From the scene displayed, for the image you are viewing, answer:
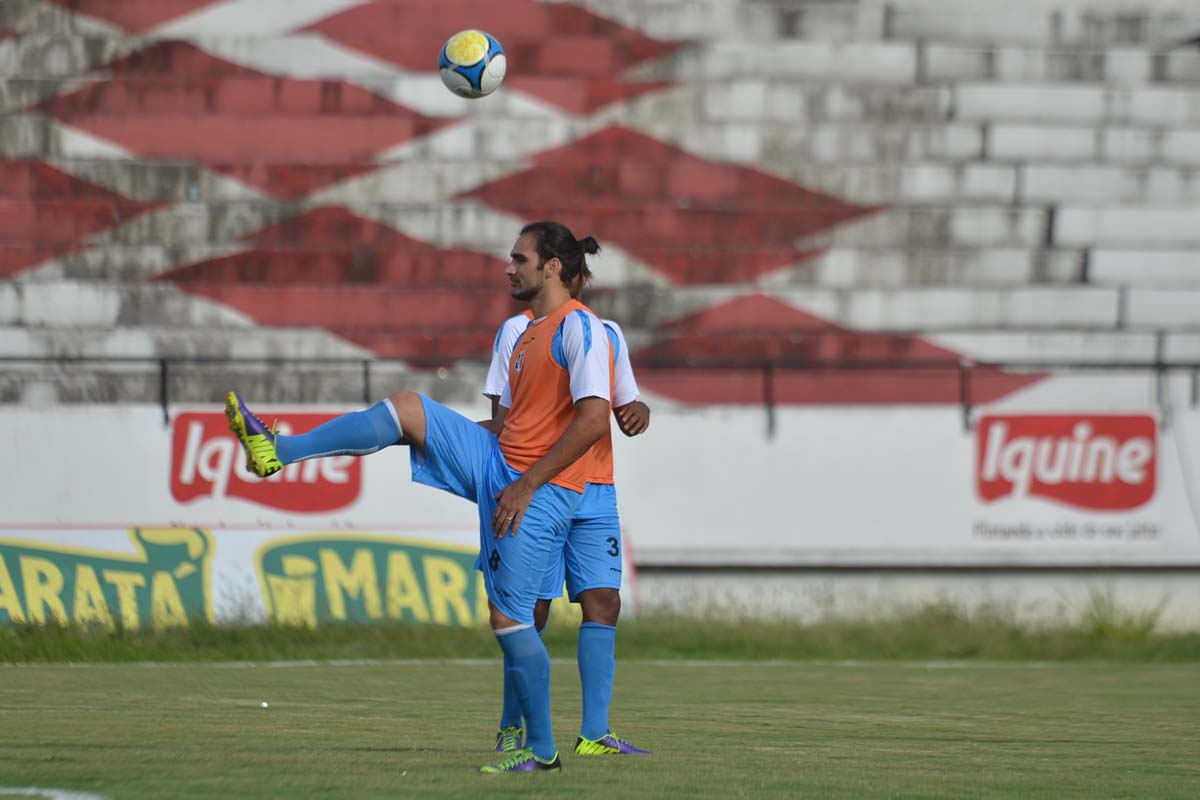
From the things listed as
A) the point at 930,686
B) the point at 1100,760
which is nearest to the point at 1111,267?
the point at 930,686

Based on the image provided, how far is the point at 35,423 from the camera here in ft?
45.6

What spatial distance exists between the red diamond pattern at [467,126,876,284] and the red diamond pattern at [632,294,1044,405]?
542mm

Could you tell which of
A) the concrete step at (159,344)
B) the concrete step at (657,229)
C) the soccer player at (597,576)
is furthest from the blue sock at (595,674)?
the concrete step at (657,229)

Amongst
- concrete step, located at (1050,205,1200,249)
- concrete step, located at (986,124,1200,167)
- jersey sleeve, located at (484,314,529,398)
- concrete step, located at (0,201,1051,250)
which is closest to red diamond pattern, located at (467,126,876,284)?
concrete step, located at (0,201,1051,250)

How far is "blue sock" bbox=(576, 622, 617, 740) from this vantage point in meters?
6.33

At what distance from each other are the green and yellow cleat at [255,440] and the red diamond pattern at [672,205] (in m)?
11.9

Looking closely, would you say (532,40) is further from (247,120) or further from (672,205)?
(247,120)

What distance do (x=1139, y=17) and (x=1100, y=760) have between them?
14.8 metres

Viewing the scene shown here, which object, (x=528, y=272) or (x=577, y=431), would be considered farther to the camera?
(x=528, y=272)

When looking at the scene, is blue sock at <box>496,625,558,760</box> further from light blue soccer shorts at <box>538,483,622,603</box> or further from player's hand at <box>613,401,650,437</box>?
player's hand at <box>613,401,650,437</box>

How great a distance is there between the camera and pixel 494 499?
19.5 ft

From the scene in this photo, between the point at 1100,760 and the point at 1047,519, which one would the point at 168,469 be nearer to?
the point at 1047,519

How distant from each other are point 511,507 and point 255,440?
0.88 m

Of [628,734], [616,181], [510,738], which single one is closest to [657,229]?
[616,181]
